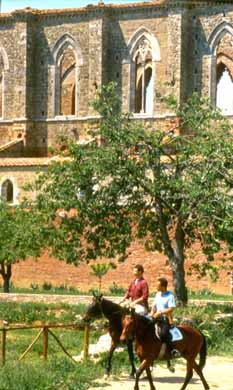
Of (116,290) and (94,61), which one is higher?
(94,61)

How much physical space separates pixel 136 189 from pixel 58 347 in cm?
533

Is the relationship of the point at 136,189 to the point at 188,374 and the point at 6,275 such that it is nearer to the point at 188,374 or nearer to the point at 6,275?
the point at 188,374

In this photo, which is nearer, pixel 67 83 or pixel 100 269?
pixel 100 269

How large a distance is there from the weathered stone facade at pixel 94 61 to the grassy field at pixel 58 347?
11.9m

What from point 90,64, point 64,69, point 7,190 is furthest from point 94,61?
point 7,190

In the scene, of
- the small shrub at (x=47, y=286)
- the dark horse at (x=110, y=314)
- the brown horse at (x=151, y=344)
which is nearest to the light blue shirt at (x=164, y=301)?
the brown horse at (x=151, y=344)

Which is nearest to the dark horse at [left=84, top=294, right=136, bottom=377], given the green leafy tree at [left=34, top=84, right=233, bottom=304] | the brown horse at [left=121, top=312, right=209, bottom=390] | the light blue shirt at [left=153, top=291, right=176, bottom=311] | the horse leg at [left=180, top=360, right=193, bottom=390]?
the light blue shirt at [left=153, top=291, right=176, bottom=311]

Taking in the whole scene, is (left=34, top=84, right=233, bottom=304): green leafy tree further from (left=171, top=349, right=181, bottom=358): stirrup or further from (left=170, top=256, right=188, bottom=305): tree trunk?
(left=171, top=349, right=181, bottom=358): stirrup

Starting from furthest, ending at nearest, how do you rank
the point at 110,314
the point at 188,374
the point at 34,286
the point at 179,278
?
1. the point at 34,286
2. the point at 179,278
3. the point at 110,314
4. the point at 188,374


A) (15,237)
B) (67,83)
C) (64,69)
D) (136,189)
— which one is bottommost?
(15,237)

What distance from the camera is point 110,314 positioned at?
13.6 metres

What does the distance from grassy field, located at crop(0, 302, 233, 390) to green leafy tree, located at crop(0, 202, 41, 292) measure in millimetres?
1555

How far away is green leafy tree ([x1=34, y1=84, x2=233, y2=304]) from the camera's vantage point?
20.0 meters

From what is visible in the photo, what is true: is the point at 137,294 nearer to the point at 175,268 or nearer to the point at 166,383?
the point at 166,383
